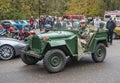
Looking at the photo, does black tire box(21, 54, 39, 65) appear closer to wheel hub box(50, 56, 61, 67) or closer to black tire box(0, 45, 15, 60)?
wheel hub box(50, 56, 61, 67)

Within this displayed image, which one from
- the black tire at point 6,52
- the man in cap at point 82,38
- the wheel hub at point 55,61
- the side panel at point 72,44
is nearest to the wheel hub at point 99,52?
the man in cap at point 82,38

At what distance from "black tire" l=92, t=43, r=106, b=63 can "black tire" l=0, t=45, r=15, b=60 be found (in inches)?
126

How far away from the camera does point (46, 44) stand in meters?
7.30

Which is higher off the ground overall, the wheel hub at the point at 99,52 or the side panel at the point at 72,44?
the side panel at the point at 72,44

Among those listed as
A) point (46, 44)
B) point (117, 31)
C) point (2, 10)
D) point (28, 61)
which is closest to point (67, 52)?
point (46, 44)

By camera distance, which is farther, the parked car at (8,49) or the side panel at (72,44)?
the parked car at (8,49)

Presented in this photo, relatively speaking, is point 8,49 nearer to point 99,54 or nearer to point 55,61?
point 55,61

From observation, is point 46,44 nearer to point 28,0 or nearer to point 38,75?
point 38,75

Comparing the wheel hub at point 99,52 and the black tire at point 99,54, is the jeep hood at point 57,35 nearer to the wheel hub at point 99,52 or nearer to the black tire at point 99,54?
the black tire at point 99,54

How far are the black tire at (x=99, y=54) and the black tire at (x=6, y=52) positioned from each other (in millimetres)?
3200

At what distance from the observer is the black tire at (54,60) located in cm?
718

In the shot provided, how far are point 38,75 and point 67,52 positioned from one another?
52.3 inches

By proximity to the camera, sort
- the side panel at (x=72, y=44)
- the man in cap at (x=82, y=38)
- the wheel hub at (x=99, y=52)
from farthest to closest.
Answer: the wheel hub at (x=99, y=52) < the man in cap at (x=82, y=38) < the side panel at (x=72, y=44)

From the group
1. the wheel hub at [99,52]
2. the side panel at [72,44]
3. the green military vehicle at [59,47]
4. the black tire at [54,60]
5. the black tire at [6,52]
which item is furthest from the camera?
the black tire at [6,52]
